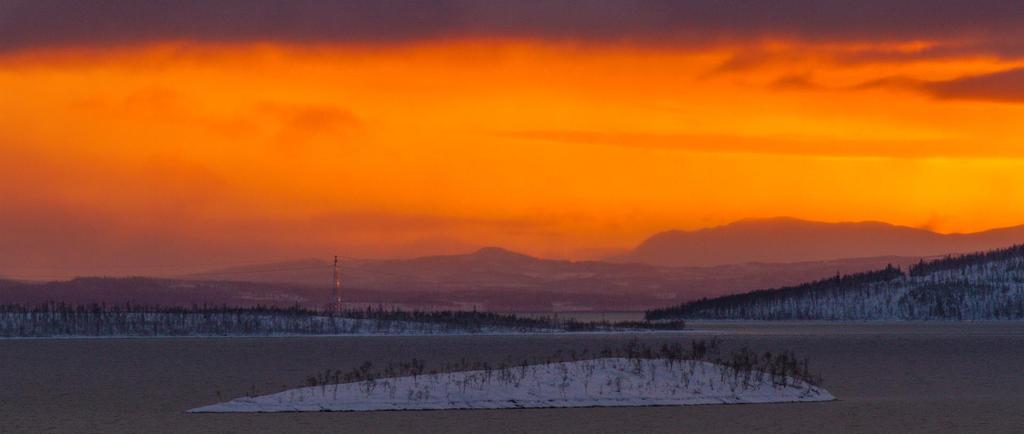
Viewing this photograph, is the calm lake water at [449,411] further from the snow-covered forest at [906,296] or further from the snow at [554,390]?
the snow-covered forest at [906,296]

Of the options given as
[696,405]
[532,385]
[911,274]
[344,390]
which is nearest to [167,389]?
[344,390]

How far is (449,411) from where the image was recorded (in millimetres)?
32594

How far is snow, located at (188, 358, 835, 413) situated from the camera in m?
33.3

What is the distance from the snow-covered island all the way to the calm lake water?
0.82 meters

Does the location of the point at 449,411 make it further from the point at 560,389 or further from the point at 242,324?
the point at 242,324

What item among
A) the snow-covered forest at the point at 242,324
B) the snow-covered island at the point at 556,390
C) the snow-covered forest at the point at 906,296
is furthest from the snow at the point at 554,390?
the snow-covered forest at the point at 906,296

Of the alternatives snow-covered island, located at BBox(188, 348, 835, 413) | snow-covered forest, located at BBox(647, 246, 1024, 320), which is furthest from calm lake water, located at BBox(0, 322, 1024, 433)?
snow-covered forest, located at BBox(647, 246, 1024, 320)

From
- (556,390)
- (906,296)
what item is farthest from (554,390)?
(906,296)

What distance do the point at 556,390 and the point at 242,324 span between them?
184ft

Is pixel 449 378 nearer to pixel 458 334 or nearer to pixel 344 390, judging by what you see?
pixel 344 390

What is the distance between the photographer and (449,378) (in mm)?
36000

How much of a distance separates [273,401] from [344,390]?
1911 mm

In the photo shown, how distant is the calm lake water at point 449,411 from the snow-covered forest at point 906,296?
45642 mm

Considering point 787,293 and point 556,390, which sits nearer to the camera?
point 556,390
